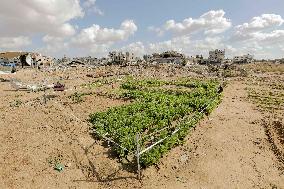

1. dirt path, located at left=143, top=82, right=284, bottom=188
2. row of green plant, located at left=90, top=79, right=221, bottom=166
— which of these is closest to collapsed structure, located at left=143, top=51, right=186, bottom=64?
row of green plant, located at left=90, top=79, right=221, bottom=166

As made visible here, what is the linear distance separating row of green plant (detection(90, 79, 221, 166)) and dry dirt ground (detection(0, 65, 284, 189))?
0.64 m

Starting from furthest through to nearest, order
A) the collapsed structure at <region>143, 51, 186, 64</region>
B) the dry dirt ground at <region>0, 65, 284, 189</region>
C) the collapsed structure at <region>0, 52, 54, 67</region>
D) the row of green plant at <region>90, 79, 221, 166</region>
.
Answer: the collapsed structure at <region>143, 51, 186, 64</region> → the collapsed structure at <region>0, 52, 54, 67</region> → the row of green plant at <region>90, 79, 221, 166</region> → the dry dirt ground at <region>0, 65, 284, 189</region>

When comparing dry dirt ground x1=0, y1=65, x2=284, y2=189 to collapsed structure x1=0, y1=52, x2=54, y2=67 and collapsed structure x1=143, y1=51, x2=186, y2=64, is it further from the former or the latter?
collapsed structure x1=143, y1=51, x2=186, y2=64

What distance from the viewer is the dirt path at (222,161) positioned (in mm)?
15938

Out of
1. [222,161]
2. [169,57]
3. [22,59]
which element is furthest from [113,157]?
[169,57]

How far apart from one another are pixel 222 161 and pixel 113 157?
19.4 ft

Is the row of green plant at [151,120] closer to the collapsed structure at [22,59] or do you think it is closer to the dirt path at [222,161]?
the dirt path at [222,161]

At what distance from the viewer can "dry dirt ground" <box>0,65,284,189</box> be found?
15859mm

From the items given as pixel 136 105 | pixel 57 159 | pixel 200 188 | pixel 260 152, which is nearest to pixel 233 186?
pixel 200 188

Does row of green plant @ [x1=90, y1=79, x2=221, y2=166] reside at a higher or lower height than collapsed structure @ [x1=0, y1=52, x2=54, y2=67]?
lower

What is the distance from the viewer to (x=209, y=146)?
19.8 m

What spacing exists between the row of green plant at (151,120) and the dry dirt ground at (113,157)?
0.64 meters

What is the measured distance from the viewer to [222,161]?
18031 mm

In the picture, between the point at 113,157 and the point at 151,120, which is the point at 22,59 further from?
the point at 113,157
